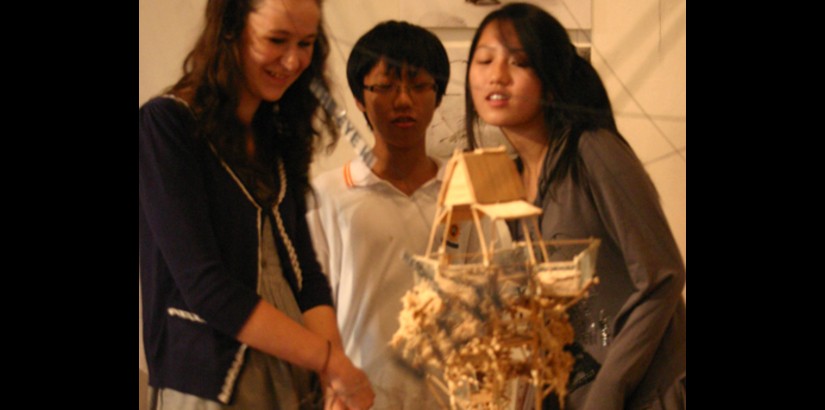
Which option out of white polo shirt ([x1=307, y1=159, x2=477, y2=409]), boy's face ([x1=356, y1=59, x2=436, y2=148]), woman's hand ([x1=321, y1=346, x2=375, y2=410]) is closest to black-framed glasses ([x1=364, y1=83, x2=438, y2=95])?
boy's face ([x1=356, y1=59, x2=436, y2=148])

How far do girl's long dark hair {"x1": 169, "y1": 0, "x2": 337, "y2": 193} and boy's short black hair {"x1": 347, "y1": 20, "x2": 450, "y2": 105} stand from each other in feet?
0.20

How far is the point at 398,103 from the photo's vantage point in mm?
1681

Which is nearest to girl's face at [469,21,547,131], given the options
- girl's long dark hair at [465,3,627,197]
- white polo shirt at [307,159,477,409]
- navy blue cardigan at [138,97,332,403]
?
girl's long dark hair at [465,3,627,197]

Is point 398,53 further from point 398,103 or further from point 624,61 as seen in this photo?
point 624,61

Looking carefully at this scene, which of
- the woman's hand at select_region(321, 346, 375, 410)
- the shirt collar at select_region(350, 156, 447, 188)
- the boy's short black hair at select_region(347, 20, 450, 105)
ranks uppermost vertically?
the boy's short black hair at select_region(347, 20, 450, 105)

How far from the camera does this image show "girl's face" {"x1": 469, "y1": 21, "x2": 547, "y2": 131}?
1.69 meters

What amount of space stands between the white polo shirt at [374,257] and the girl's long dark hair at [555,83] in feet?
0.60

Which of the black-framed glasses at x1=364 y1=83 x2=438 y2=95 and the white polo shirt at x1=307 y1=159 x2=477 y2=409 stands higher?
the black-framed glasses at x1=364 y1=83 x2=438 y2=95

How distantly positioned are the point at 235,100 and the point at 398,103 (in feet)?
0.95

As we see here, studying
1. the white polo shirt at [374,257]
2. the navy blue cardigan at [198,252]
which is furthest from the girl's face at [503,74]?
the navy blue cardigan at [198,252]

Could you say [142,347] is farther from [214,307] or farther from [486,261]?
[486,261]

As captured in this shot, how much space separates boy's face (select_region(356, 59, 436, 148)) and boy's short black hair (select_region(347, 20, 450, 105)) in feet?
0.04

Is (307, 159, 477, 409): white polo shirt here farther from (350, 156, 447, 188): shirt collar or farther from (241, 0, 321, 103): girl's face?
(241, 0, 321, 103): girl's face

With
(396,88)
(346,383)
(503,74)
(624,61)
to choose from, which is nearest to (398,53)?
(396,88)
